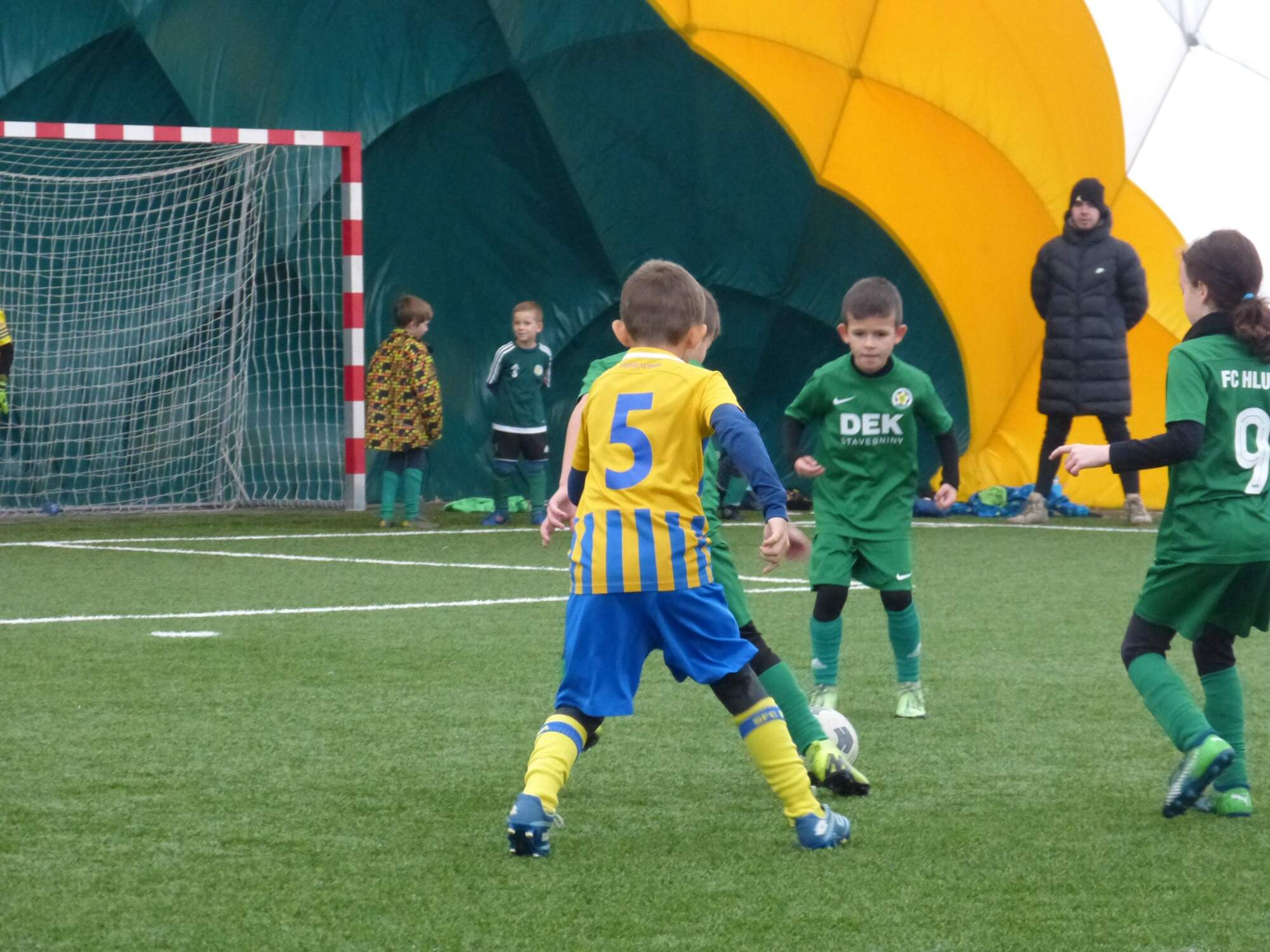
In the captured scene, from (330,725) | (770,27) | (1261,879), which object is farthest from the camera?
(770,27)

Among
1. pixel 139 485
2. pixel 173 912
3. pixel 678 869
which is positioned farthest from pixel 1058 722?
pixel 139 485

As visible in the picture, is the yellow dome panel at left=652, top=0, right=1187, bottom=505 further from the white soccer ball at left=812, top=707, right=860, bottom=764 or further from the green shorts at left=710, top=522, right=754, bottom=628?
the white soccer ball at left=812, top=707, right=860, bottom=764

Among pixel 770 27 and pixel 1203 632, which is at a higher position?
pixel 770 27

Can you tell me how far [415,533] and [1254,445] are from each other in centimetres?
833

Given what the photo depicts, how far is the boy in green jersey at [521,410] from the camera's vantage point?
514 inches

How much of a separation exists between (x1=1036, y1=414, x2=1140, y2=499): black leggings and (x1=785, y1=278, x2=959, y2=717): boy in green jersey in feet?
23.0

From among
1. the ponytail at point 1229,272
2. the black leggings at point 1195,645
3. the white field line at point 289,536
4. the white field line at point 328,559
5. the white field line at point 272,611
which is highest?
the ponytail at point 1229,272

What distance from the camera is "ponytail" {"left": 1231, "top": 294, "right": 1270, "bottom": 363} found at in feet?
14.3

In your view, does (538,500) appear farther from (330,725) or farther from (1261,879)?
(1261,879)

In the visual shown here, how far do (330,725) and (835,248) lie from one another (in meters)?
10.0

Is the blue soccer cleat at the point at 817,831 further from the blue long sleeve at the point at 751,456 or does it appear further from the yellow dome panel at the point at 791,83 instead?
the yellow dome panel at the point at 791,83

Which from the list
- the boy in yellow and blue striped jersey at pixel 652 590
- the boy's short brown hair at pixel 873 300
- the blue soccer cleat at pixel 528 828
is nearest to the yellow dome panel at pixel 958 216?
the boy's short brown hair at pixel 873 300

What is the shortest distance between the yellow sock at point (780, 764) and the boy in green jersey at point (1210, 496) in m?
0.89

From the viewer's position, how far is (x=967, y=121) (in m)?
14.6
